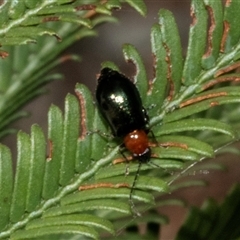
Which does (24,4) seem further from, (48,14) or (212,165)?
(212,165)

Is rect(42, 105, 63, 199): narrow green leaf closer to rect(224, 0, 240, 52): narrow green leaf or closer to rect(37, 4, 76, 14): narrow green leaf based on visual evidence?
rect(37, 4, 76, 14): narrow green leaf

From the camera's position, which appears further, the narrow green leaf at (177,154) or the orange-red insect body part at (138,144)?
the orange-red insect body part at (138,144)

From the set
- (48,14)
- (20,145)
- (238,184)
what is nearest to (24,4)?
(48,14)

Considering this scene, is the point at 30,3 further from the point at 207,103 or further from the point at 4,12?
the point at 207,103

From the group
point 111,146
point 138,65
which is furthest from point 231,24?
point 111,146

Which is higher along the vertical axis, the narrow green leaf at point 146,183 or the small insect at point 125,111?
the small insect at point 125,111

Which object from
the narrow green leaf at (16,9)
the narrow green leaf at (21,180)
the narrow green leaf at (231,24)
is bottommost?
the narrow green leaf at (21,180)

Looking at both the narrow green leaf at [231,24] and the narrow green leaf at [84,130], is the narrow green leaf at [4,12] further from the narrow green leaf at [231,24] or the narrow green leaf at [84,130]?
the narrow green leaf at [231,24]

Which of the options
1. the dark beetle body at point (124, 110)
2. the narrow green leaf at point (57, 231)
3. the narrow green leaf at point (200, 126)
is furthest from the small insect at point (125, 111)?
the narrow green leaf at point (57, 231)
